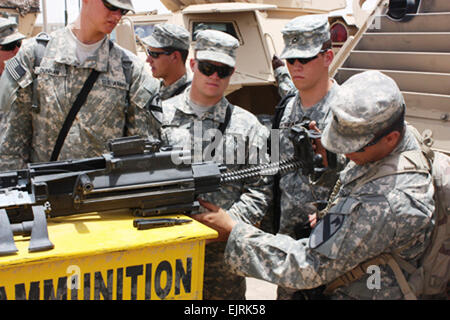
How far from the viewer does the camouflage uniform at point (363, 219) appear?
2.02 meters

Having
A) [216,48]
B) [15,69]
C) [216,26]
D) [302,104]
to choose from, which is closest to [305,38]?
[302,104]

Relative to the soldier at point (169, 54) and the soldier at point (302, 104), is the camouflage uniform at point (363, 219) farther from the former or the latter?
the soldier at point (169, 54)

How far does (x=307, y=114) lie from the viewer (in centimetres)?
301

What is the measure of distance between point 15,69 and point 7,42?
2.09 metres

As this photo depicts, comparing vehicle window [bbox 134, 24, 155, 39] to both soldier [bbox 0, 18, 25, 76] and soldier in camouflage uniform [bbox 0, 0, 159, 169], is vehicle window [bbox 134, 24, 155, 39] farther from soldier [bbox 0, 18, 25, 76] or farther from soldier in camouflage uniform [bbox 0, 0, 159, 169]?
soldier in camouflage uniform [bbox 0, 0, 159, 169]

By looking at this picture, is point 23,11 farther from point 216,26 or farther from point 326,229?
point 326,229

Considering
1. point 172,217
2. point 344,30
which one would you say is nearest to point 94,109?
point 172,217

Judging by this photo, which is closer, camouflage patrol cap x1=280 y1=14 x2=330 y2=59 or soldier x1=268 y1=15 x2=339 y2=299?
soldier x1=268 y1=15 x2=339 y2=299

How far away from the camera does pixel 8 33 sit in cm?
476

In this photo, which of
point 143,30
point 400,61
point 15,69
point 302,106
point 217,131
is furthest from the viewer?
point 143,30

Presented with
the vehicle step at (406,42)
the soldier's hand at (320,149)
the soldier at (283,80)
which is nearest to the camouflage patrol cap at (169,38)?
the soldier at (283,80)

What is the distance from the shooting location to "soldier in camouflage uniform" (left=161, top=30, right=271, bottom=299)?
2861 millimetres

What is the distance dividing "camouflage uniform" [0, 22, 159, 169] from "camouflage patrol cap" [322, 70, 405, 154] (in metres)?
1.14

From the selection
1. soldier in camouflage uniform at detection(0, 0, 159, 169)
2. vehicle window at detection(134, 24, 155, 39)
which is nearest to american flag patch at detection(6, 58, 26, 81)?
soldier in camouflage uniform at detection(0, 0, 159, 169)
